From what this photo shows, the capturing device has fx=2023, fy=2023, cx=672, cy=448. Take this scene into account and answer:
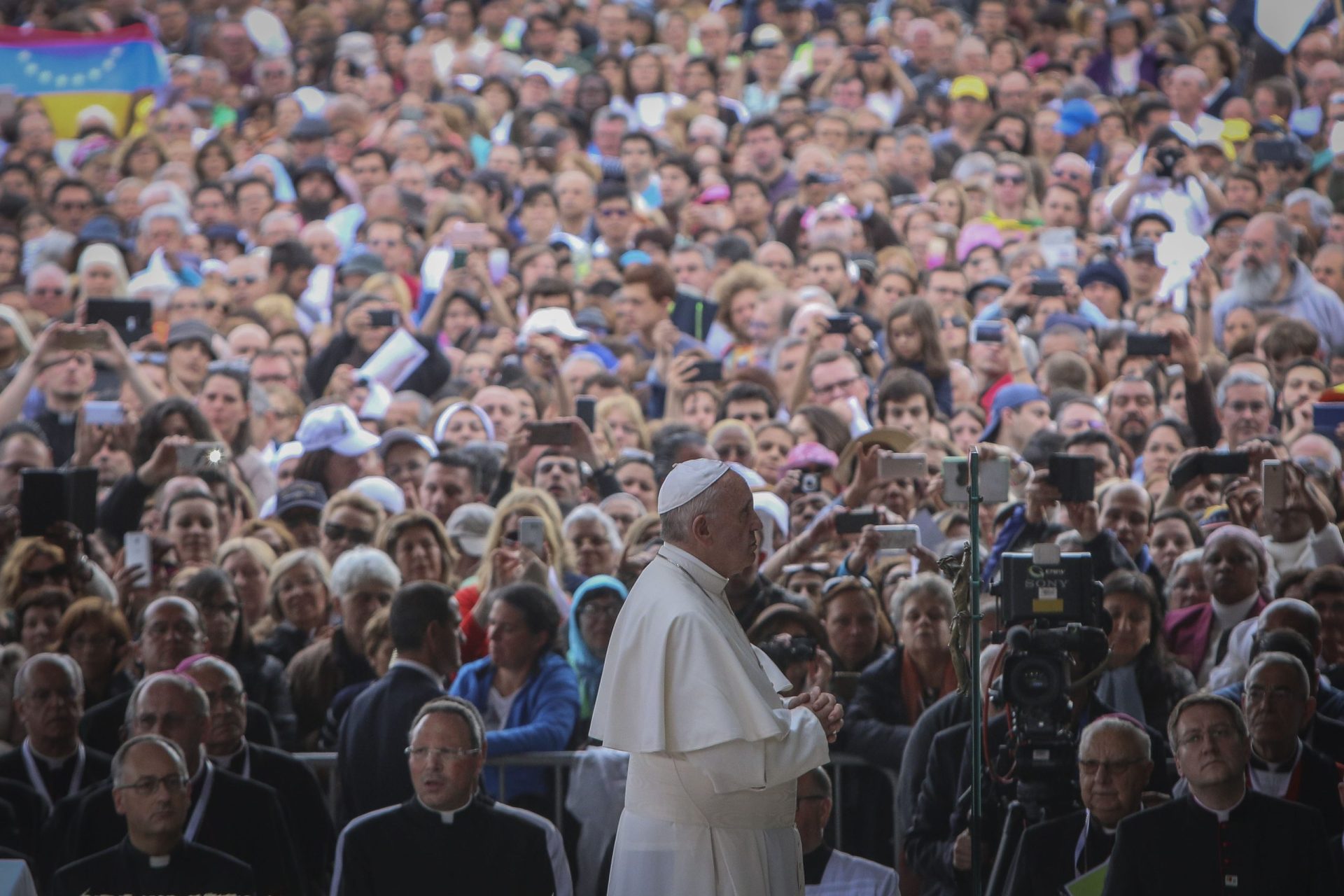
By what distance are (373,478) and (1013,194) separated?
5891mm

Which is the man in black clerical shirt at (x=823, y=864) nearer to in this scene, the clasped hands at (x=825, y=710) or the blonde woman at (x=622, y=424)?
the clasped hands at (x=825, y=710)

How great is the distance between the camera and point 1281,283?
11.4 meters

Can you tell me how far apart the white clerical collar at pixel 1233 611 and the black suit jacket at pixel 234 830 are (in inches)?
132

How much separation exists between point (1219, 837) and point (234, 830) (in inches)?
116

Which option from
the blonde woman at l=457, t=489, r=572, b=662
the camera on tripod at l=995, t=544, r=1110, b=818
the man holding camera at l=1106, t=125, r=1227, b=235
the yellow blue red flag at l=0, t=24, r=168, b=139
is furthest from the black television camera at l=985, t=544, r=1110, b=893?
the yellow blue red flag at l=0, t=24, r=168, b=139

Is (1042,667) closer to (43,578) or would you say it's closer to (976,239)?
(43,578)

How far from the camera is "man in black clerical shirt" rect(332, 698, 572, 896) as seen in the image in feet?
19.5

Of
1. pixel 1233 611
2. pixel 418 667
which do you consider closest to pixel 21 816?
pixel 418 667

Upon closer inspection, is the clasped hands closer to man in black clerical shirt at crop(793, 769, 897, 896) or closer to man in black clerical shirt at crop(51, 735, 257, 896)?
man in black clerical shirt at crop(793, 769, 897, 896)

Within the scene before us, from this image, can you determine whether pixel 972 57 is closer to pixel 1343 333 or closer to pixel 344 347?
pixel 1343 333

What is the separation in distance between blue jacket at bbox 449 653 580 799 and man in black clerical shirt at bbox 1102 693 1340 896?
201 cm

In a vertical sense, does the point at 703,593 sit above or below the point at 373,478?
above

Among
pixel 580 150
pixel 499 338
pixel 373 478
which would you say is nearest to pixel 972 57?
pixel 580 150

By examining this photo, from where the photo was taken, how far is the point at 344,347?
463 inches
